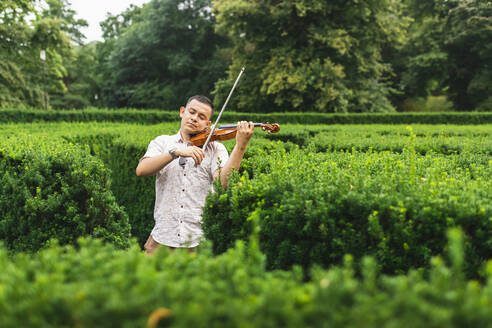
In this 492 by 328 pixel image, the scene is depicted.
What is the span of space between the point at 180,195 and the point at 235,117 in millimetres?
12610

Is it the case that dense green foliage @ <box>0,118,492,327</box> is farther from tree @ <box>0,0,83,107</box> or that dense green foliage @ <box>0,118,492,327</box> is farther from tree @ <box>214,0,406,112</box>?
tree @ <box>0,0,83,107</box>

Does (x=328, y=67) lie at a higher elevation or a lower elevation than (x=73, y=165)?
higher

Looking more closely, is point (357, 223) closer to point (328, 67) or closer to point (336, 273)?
point (336, 273)

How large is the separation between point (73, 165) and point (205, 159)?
5.02 feet

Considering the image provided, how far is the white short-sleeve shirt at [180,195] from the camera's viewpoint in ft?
11.3

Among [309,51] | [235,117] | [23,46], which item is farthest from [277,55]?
[23,46]

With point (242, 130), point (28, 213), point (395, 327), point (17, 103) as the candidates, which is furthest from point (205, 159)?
point (17, 103)

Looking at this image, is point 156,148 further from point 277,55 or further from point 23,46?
point 23,46

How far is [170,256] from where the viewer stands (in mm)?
1576

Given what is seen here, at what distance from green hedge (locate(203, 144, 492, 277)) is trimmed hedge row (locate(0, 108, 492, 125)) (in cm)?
1307

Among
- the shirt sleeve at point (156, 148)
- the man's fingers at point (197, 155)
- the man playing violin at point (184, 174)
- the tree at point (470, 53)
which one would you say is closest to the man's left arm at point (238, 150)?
the man playing violin at point (184, 174)

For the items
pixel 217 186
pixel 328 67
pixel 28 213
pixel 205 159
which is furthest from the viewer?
pixel 328 67

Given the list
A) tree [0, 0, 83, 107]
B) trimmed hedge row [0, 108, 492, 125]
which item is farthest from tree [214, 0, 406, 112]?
tree [0, 0, 83, 107]

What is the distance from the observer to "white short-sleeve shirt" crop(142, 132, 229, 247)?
345cm
